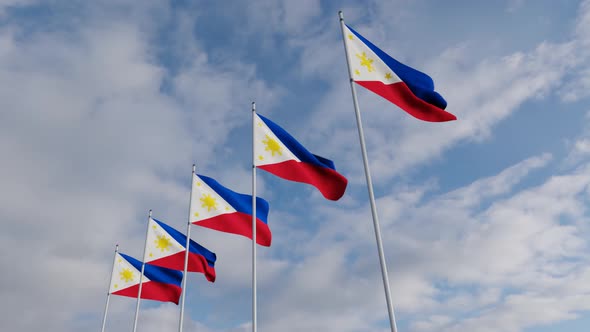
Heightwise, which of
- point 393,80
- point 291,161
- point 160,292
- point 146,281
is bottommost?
point 291,161

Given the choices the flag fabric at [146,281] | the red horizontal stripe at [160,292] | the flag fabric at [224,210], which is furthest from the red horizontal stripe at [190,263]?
the flag fabric at [224,210]

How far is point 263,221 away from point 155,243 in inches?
417

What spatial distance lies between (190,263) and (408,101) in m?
19.4

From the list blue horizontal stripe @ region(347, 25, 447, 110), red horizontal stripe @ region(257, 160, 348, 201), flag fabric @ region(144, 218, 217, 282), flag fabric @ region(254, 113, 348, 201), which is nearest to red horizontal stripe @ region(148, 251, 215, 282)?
flag fabric @ region(144, 218, 217, 282)

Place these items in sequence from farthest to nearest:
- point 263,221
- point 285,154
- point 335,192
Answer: point 263,221 < point 285,154 < point 335,192

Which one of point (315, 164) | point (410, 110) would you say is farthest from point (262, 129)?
point (410, 110)

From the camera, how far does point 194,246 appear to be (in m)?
30.3

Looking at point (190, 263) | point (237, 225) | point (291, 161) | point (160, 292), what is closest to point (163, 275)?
point (160, 292)

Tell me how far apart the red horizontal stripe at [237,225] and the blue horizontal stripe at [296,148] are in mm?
5555

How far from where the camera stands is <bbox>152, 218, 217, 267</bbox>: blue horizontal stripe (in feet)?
99.3

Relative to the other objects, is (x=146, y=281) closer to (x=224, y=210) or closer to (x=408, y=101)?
(x=224, y=210)

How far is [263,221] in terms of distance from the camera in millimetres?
24734

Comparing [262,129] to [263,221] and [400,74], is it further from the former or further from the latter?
[400,74]

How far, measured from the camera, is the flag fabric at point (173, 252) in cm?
3011
